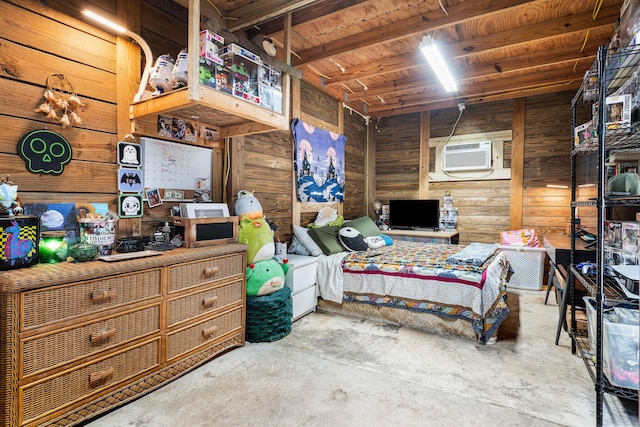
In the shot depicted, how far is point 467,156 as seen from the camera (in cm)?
506

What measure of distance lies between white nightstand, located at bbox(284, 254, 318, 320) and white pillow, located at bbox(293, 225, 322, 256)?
11cm

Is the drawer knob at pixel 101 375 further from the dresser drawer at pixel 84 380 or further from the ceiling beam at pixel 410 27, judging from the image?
the ceiling beam at pixel 410 27

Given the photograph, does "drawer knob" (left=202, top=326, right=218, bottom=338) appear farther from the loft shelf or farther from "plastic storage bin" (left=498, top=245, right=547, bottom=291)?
"plastic storage bin" (left=498, top=245, right=547, bottom=291)

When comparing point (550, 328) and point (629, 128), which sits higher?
point (629, 128)

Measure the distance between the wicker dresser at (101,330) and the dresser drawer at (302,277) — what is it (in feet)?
2.51

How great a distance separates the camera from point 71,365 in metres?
1.52

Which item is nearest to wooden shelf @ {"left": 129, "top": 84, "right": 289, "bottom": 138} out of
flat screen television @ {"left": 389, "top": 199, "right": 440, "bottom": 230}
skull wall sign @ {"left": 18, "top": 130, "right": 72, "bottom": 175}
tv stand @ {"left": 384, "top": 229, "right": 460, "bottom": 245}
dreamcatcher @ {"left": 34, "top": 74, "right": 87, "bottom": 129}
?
dreamcatcher @ {"left": 34, "top": 74, "right": 87, "bottom": 129}

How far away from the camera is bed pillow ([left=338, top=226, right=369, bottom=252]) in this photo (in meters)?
3.72

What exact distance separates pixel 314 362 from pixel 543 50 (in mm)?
3896

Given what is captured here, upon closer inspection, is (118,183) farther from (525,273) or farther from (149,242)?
(525,273)

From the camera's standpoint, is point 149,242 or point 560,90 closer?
point 149,242

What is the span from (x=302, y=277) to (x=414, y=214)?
9.28ft

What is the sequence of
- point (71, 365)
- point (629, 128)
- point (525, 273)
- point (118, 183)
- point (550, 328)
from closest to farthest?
point (71, 365)
point (629, 128)
point (118, 183)
point (550, 328)
point (525, 273)

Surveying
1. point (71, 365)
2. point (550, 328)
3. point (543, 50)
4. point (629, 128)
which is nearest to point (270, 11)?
point (629, 128)
